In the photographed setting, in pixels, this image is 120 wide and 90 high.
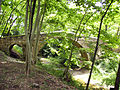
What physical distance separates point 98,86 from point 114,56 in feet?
13.9

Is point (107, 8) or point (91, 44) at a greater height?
point (107, 8)

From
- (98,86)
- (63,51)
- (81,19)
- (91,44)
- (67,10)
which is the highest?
(67,10)

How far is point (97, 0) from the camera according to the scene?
4.67m

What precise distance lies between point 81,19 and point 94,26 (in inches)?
38.2

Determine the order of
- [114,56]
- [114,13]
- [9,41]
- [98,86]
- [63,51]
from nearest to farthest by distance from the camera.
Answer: [114,13] < [114,56] < [63,51] < [98,86] < [9,41]

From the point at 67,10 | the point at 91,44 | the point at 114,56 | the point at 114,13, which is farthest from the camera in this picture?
the point at 67,10

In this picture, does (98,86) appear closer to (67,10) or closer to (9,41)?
(67,10)

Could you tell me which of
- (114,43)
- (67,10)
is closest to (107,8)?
(114,43)

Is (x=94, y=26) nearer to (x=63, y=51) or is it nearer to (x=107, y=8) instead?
(x=107, y=8)

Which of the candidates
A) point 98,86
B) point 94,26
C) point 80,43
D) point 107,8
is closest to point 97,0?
point 107,8

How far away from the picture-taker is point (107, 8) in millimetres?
4602

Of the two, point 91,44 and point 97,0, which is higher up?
point 97,0

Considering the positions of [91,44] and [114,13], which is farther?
[91,44]

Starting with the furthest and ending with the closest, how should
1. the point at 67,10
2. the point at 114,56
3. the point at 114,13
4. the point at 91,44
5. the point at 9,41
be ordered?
the point at 9,41
the point at 67,10
the point at 91,44
the point at 114,56
the point at 114,13
